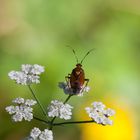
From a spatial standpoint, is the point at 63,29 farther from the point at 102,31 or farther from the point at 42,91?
the point at 42,91

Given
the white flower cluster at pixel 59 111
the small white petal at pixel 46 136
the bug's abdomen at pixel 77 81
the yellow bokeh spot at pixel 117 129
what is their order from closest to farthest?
1. the small white petal at pixel 46 136
2. the white flower cluster at pixel 59 111
3. the bug's abdomen at pixel 77 81
4. the yellow bokeh spot at pixel 117 129

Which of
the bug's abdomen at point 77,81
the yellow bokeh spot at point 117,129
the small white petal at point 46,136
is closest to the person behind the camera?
the small white petal at point 46,136

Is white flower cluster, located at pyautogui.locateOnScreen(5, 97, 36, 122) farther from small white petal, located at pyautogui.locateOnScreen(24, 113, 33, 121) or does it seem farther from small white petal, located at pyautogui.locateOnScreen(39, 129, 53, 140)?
small white petal, located at pyautogui.locateOnScreen(39, 129, 53, 140)

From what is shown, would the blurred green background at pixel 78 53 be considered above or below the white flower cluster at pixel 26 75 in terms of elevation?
above

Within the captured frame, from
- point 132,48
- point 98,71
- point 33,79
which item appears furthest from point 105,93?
point 33,79

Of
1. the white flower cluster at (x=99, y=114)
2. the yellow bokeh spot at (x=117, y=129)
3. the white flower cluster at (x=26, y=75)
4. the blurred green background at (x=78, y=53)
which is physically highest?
the blurred green background at (x=78, y=53)

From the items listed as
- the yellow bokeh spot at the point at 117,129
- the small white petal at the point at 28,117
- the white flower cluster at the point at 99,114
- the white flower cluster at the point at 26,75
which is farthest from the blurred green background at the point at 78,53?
the small white petal at the point at 28,117

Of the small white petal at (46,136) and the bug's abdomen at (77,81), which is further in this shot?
the bug's abdomen at (77,81)

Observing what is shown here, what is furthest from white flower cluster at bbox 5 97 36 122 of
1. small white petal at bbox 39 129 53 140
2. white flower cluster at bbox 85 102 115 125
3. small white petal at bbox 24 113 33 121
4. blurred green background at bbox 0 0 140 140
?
blurred green background at bbox 0 0 140 140

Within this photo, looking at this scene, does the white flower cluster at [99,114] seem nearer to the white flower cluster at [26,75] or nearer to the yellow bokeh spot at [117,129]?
the white flower cluster at [26,75]
